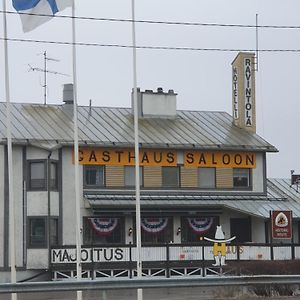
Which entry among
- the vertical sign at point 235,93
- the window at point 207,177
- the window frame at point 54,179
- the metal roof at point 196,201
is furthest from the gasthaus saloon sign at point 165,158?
the vertical sign at point 235,93

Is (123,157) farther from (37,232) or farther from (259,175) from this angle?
(259,175)

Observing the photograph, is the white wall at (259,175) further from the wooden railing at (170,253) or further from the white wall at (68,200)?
the white wall at (68,200)

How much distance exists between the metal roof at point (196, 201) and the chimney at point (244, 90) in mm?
4367

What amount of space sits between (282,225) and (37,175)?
40.0 feet

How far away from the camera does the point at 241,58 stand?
45969 mm

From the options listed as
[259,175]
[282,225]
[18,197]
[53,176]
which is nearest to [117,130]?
[53,176]

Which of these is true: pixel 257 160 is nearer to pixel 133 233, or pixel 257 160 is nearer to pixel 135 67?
pixel 133 233

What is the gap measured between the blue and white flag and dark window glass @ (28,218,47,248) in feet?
61.9

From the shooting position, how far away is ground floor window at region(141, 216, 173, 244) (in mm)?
42438

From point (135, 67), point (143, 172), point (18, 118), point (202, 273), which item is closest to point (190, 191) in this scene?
point (143, 172)

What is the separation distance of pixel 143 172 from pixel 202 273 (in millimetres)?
6865

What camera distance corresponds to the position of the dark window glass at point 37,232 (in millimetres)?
39656

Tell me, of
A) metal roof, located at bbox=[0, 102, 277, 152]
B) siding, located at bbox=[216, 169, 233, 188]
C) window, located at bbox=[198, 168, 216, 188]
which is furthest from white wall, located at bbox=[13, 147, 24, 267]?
siding, located at bbox=[216, 169, 233, 188]

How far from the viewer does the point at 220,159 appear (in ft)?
146
